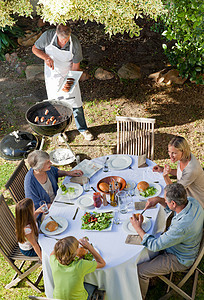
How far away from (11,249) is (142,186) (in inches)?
69.3

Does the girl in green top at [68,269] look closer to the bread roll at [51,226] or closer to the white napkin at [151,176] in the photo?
the bread roll at [51,226]

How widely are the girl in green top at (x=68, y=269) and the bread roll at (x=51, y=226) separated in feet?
1.87

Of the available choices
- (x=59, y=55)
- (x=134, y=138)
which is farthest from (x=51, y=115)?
(x=134, y=138)

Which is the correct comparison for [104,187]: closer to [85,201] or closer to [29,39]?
[85,201]

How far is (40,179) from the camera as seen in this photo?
435cm

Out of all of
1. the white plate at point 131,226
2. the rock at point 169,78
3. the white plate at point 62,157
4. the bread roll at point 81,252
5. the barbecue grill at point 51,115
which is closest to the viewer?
the bread roll at point 81,252

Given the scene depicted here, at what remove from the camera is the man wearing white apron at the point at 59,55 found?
5.80 m

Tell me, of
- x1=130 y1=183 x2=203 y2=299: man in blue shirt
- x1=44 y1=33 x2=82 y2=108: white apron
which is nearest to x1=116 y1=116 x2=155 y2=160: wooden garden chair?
x1=44 y1=33 x2=82 y2=108: white apron

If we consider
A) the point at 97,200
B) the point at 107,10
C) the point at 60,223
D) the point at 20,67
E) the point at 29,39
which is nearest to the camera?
the point at 60,223

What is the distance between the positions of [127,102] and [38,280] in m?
4.51

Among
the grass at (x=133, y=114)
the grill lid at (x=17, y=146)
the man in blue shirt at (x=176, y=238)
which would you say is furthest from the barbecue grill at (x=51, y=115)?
the man in blue shirt at (x=176, y=238)

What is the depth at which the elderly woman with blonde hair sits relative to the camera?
4.16 meters

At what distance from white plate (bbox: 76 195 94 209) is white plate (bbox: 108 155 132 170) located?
2.04 feet

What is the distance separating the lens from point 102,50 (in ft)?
30.3
